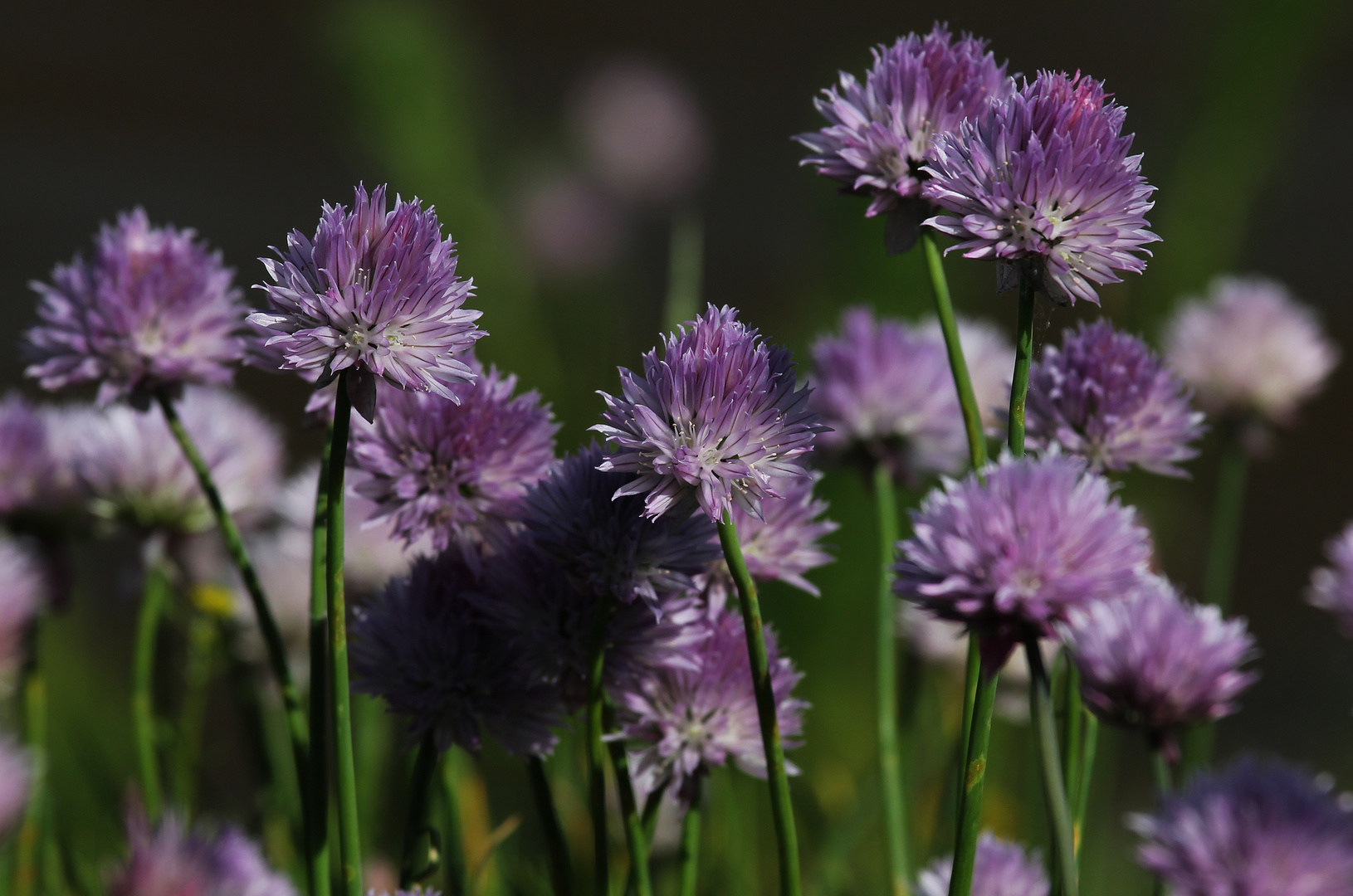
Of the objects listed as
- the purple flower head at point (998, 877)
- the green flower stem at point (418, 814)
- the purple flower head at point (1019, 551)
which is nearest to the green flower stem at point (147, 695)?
the green flower stem at point (418, 814)

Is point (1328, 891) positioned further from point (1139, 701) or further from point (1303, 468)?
point (1303, 468)

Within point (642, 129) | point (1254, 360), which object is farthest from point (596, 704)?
point (642, 129)

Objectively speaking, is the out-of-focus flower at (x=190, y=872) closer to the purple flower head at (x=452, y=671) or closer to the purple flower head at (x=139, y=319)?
the purple flower head at (x=452, y=671)

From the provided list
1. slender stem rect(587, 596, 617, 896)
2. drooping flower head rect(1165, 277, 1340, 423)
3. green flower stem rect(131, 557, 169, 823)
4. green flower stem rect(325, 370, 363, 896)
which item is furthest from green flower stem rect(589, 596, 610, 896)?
drooping flower head rect(1165, 277, 1340, 423)

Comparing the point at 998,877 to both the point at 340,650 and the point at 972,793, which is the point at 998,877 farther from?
the point at 340,650

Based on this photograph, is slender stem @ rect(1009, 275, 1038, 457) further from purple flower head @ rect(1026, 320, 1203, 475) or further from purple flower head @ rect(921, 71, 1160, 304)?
purple flower head @ rect(1026, 320, 1203, 475)

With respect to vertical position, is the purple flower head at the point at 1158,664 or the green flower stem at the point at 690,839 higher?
the purple flower head at the point at 1158,664
